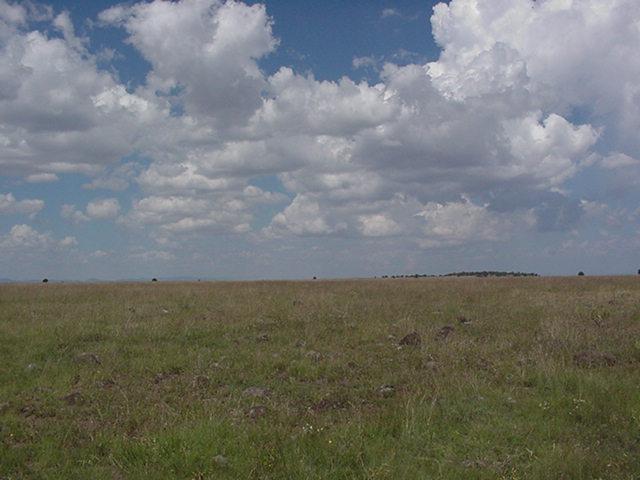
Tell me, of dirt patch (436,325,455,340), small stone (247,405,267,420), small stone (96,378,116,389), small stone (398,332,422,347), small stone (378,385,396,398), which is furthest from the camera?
dirt patch (436,325,455,340)

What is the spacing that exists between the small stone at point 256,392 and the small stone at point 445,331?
6131 mm

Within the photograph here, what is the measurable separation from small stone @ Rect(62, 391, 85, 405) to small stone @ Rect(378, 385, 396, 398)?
5.38 meters

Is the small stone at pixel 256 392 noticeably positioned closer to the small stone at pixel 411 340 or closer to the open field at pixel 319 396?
the open field at pixel 319 396

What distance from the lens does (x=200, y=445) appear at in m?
7.72

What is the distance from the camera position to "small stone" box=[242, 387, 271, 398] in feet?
34.6

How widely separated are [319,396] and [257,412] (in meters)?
1.53

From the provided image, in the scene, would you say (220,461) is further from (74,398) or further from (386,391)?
(74,398)

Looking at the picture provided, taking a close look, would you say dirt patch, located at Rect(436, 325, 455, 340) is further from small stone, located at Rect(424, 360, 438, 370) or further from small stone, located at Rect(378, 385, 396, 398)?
small stone, located at Rect(378, 385, 396, 398)

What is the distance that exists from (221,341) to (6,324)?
23.1 ft

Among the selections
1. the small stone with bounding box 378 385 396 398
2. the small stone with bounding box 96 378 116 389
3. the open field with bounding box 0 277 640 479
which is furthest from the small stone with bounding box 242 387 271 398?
the small stone with bounding box 96 378 116 389

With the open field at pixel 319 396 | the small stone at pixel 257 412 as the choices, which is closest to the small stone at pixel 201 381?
the open field at pixel 319 396

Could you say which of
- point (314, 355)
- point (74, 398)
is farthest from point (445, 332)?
point (74, 398)

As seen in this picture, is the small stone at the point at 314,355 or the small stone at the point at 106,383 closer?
the small stone at the point at 106,383

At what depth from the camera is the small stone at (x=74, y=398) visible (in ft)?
33.1
